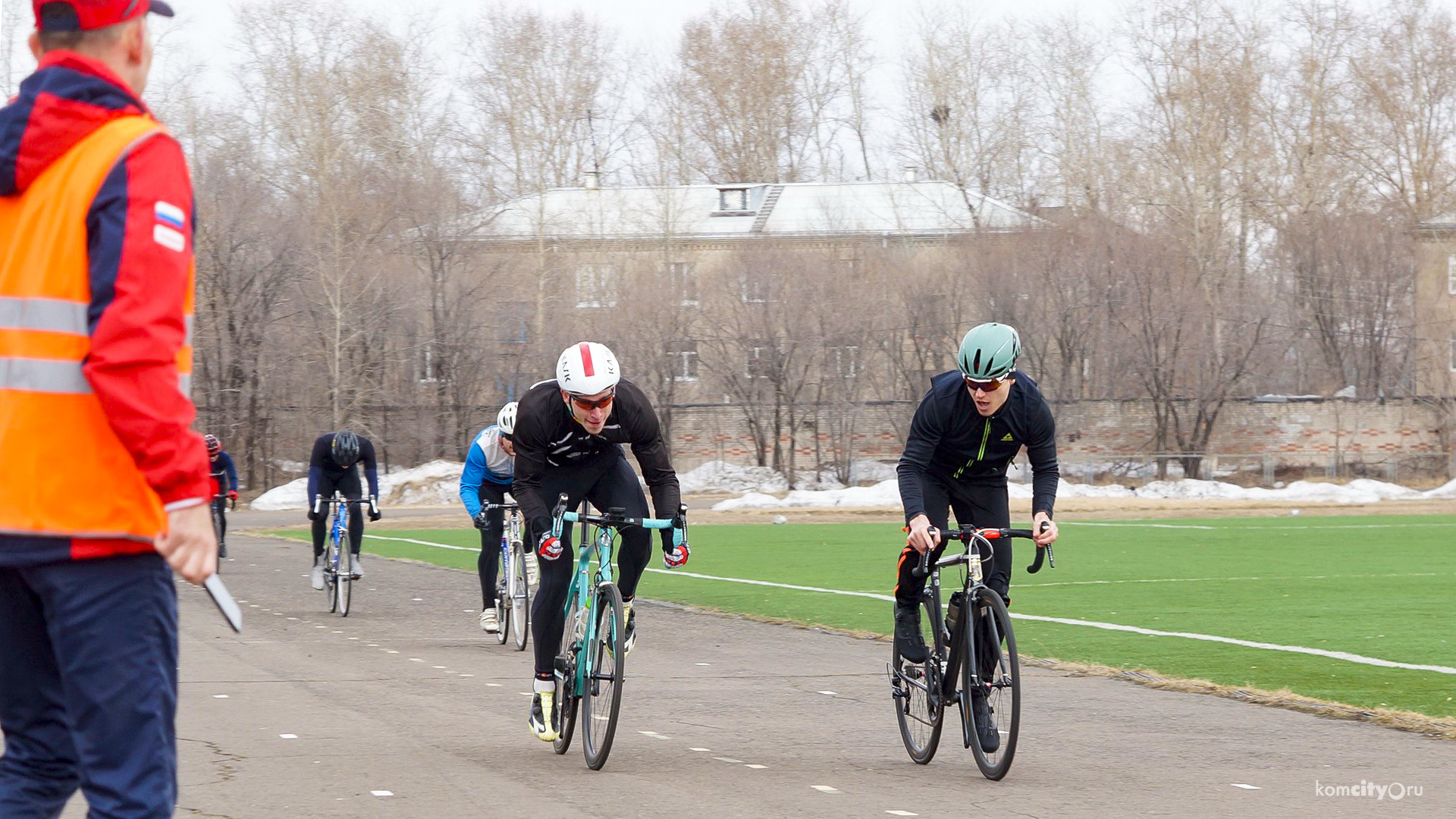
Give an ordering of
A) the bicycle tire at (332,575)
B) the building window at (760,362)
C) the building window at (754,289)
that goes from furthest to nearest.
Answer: the building window at (754,289) → the building window at (760,362) → the bicycle tire at (332,575)

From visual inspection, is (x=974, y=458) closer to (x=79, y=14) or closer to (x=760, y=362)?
(x=79, y=14)

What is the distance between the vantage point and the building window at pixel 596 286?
178 feet

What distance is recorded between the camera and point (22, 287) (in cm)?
317

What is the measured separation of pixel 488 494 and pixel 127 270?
10.9 meters

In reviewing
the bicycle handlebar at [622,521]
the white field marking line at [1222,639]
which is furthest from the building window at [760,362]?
the bicycle handlebar at [622,521]

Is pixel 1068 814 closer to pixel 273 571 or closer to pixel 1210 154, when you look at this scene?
pixel 273 571

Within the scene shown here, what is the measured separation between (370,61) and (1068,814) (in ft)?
160

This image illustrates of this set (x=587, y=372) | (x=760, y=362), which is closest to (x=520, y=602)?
(x=587, y=372)

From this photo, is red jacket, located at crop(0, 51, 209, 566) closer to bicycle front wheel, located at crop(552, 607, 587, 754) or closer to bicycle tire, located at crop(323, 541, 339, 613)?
bicycle front wheel, located at crop(552, 607, 587, 754)

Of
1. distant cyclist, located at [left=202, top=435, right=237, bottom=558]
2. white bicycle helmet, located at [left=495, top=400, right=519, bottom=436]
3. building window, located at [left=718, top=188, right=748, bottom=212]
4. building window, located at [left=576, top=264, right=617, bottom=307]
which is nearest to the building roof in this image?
building window, located at [left=718, top=188, right=748, bottom=212]

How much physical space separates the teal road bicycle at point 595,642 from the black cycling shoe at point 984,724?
144 cm

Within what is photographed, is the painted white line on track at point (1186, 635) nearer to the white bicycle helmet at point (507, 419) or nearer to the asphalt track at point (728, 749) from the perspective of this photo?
the asphalt track at point (728, 749)

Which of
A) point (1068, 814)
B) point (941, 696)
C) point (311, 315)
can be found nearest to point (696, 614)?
point (941, 696)

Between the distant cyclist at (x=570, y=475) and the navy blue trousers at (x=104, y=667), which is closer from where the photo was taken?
the navy blue trousers at (x=104, y=667)
